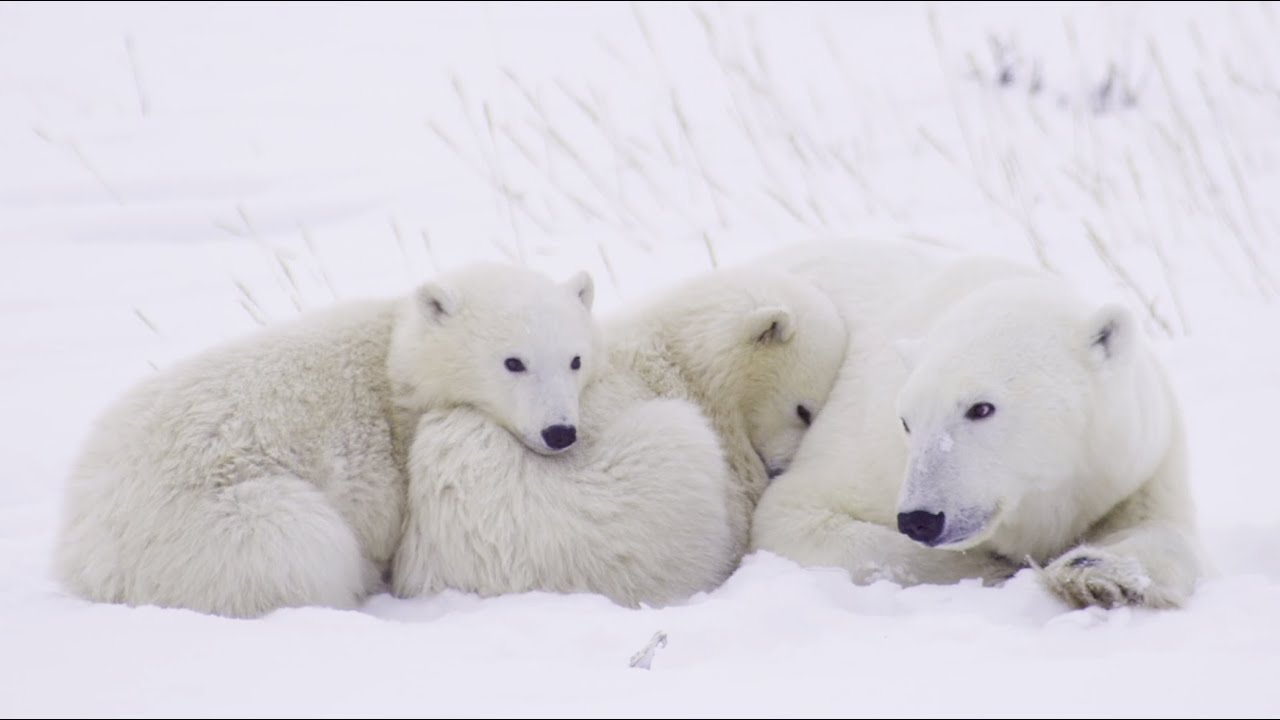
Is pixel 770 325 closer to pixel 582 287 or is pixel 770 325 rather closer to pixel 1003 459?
pixel 582 287

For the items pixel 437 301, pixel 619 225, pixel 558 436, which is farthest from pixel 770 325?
pixel 619 225

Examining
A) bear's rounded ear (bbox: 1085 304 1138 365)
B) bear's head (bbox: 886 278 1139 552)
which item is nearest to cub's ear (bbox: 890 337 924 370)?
bear's head (bbox: 886 278 1139 552)

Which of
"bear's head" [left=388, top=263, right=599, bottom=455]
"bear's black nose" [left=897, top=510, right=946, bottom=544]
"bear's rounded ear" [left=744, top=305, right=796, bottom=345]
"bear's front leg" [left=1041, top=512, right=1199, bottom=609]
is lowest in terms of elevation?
"bear's front leg" [left=1041, top=512, right=1199, bottom=609]

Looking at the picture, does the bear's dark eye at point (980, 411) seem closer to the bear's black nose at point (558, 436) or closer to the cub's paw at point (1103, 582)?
the cub's paw at point (1103, 582)

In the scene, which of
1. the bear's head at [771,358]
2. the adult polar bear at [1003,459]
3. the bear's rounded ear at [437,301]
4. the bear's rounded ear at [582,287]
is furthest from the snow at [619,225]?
the bear's rounded ear at [582,287]

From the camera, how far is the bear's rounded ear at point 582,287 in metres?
4.52

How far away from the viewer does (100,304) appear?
687 centimetres

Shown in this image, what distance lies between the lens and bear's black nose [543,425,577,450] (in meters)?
4.00

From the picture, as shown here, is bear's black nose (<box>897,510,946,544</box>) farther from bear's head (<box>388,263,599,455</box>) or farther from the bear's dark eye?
bear's head (<box>388,263,599,455</box>)

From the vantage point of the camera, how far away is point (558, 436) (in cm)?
400

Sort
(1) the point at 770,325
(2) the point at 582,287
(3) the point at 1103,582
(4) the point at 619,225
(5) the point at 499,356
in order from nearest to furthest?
(3) the point at 1103,582, (5) the point at 499,356, (1) the point at 770,325, (2) the point at 582,287, (4) the point at 619,225

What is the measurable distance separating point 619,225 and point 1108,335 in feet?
14.9

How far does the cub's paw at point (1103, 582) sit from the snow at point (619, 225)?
0.19ft

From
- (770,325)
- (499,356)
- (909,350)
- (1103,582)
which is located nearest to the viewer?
(1103,582)
